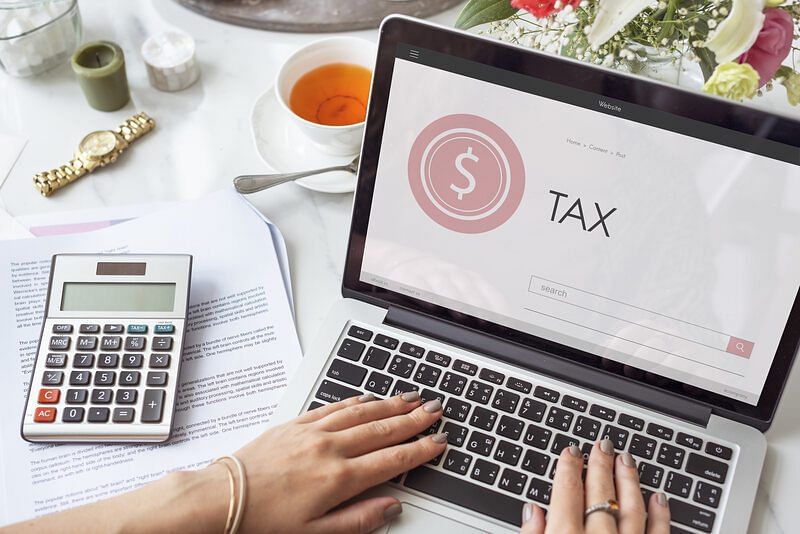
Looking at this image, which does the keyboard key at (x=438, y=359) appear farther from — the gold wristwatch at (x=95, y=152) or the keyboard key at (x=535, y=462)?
the gold wristwatch at (x=95, y=152)

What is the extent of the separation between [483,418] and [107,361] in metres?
0.34

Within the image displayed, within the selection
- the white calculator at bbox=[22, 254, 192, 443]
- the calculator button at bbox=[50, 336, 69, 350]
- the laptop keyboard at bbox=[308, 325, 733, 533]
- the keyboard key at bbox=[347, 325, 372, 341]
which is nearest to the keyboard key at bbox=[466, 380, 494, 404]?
the laptop keyboard at bbox=[308, 325, 733, 533]

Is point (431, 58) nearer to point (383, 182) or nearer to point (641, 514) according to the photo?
point (383, 182)

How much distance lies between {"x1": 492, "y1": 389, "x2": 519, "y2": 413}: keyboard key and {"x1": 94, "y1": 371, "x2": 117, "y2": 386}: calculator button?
0.33 meters

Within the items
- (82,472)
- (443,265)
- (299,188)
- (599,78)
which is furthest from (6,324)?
(599,78)

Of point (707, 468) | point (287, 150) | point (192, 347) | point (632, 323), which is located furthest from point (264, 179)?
point (707, 468)

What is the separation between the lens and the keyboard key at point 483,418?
0.68m

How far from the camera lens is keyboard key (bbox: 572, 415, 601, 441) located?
679mm

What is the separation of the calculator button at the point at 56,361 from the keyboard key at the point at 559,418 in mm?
427

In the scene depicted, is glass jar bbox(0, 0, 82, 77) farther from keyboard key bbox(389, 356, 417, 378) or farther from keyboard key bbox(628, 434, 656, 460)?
keyboard key bbox(628, 434, 656, 460)

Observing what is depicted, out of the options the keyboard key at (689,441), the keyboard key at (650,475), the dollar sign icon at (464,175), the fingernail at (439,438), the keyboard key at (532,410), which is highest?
the dollar sign icon at (464,175)

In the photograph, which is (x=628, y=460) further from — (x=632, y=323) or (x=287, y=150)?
(x=287, y=150)

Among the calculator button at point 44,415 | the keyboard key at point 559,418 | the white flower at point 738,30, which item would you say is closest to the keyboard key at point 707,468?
the keyboard key at point 559,418

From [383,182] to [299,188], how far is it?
209mm
